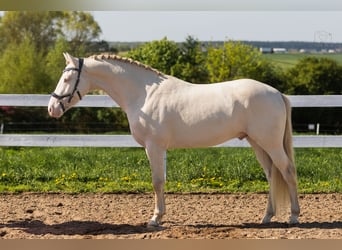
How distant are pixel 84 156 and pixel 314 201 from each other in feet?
13.2

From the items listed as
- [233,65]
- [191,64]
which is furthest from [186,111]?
[191,64]

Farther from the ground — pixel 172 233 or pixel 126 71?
pixel 126 71

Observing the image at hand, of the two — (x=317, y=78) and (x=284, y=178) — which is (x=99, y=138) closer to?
(x=284, y=178)

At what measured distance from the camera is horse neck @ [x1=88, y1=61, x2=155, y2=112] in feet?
16.8

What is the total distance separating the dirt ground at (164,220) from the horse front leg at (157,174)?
0.11 meters

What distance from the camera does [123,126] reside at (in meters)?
16.5

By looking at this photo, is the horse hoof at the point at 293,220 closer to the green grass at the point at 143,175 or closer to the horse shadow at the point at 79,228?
the horse shadow at the point at 79,228

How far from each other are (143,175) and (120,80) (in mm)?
2645

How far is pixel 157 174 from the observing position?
16.4ft

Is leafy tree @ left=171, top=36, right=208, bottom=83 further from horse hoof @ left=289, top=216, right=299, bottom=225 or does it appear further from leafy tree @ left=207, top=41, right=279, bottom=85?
horse hoof @ left=289, top=216, right=299, bottom=225

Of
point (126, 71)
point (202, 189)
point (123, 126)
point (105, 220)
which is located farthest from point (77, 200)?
point (123, 126)

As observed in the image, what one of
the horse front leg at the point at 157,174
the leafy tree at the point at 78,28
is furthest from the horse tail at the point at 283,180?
the leafy tree at the point at 78,28

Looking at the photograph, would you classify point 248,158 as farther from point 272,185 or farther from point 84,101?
point 272,185

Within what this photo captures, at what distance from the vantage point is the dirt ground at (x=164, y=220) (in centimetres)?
475
